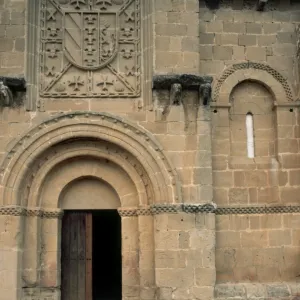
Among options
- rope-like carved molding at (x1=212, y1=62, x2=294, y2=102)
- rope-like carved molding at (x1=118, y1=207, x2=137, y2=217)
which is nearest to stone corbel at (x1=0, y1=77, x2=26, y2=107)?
rope-like carved molding at (x1=118, y1=207, x2=137, y2=217)

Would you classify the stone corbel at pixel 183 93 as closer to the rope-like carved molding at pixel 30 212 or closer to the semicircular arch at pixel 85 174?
the semicircular arch at pixel 85 174

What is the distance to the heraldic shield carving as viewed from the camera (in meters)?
11.0

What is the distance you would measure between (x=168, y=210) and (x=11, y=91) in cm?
391

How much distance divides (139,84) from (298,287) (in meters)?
5.24

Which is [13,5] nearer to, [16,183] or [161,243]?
[16,183]

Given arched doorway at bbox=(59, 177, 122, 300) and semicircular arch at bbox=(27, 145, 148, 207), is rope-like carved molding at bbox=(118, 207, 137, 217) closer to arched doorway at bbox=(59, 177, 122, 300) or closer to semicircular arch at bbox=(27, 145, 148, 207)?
semicircular arch at bbox=(27, 145, 148, 207)

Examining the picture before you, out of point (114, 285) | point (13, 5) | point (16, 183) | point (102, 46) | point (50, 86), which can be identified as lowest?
point (114, 285)

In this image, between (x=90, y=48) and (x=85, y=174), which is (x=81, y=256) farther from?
(x=90, y=48)

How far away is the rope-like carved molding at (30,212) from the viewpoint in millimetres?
10398

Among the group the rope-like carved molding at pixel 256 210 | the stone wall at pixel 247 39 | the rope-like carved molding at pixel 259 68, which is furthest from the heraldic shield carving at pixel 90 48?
the rope-like carved molding at pixel 256 210

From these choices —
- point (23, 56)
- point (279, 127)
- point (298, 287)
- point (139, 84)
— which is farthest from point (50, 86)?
point (298, 287)

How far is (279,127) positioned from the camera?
11.6 meters

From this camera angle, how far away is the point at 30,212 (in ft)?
35.3

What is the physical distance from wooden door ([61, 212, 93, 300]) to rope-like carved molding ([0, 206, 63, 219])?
0.54m
